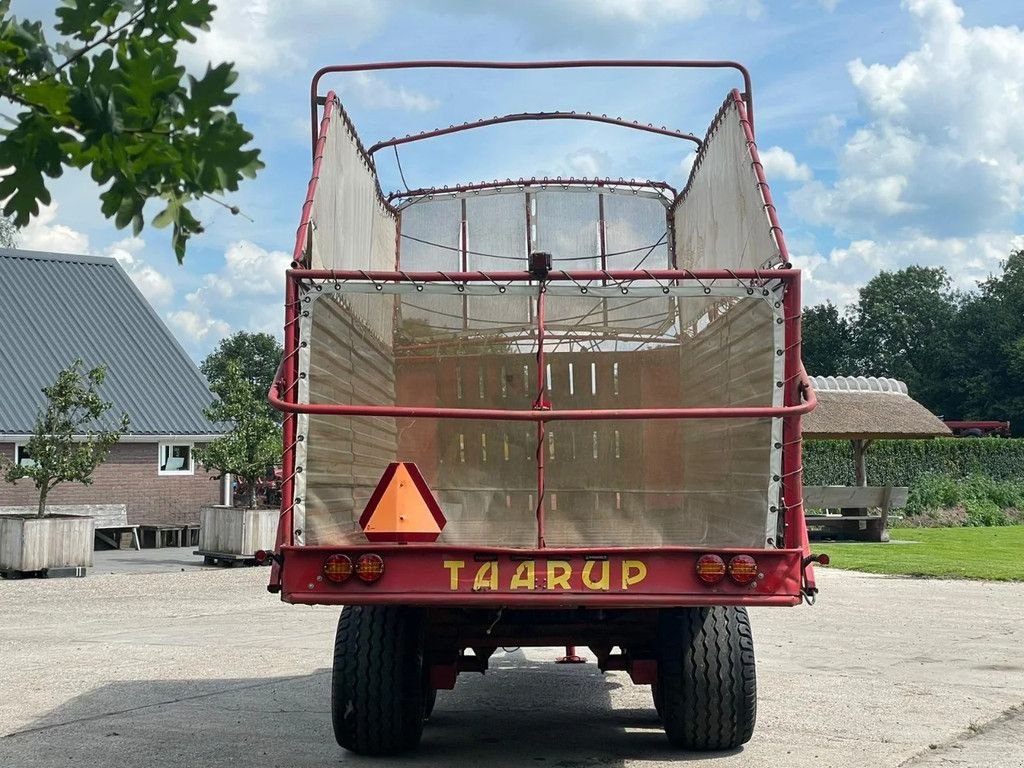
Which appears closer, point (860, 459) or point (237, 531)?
point (237, 531)

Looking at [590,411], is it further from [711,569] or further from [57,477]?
[57,477]

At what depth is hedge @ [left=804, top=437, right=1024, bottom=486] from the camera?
32094 millimetres

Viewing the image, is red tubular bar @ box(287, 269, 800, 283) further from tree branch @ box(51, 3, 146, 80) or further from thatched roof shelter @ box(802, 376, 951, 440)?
thatched roof shelter @ box(802, 376, 951, 440)

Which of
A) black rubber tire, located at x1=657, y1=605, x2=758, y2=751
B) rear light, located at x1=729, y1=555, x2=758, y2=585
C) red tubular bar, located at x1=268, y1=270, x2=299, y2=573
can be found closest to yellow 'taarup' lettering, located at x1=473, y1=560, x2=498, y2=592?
red tubular bar, located at x1=268, y1=270, x2=299, y2=573

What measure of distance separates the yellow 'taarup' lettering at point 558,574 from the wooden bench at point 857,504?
18.2 meters

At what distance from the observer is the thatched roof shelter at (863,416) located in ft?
88.9

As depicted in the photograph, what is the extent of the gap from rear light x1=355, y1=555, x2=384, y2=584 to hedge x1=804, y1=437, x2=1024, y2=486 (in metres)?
27.1

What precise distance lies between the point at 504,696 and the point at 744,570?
331 cm

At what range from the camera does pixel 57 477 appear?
57.1ft

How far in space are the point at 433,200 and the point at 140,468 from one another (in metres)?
17.5

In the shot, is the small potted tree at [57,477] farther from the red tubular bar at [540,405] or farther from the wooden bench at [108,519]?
the red tubular bar at [540,405]

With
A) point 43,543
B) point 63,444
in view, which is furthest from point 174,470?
point 43,543

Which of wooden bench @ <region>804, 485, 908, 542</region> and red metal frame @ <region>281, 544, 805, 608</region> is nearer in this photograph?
red metal frame @ <region>281, 544, 805, 608</region>

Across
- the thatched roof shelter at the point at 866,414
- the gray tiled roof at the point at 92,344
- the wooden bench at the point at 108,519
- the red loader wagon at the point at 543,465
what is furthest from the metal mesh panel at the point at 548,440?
the thatched roof shelter at the point at 866,414
